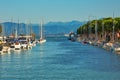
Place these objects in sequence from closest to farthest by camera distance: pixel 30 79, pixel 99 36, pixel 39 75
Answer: pixel 30 79, pixel 39 75, pixel 99 36

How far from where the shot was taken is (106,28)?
166 m

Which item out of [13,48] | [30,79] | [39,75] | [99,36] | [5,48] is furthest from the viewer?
[99,36]

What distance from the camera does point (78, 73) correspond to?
5550 cm

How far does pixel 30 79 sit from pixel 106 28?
11839 cm

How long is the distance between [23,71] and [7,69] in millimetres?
4062

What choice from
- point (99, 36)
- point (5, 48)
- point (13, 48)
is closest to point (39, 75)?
point (5, 48)

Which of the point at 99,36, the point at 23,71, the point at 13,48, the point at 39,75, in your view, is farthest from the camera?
the point at 99,36

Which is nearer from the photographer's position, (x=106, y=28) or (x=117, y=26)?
(x=117, y=26)

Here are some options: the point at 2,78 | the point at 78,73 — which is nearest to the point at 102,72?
the point at 78,73

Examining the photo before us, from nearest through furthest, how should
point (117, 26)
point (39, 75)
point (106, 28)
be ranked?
1. point (39, 75)
2. point (117, 26)
3. point (106, 28)

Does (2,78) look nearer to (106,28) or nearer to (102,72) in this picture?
(102,72)

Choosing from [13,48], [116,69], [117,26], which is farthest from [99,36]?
[116,69]

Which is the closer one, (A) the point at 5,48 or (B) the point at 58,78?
(B) the point at 58,78

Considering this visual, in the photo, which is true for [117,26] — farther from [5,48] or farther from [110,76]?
[110,76]
